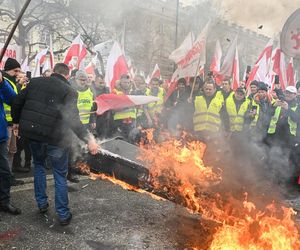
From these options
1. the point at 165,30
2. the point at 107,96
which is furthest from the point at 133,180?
the point at 165,30

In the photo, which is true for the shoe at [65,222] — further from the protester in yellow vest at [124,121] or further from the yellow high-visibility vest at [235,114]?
the yellow high-visibility vest at [235,114]

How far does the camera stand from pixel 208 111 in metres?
6.91

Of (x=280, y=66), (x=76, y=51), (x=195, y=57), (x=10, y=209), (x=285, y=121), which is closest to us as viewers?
(x=10, y=209)

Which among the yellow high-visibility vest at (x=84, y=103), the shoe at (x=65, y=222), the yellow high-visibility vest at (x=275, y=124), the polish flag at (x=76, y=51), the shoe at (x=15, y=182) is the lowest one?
the shoe at (x=15, y=182)

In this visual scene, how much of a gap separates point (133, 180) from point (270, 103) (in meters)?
4.24

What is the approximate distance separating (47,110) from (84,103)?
2.40 metres

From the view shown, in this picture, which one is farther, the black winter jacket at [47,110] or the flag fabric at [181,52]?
the flag fabric at [181,52]

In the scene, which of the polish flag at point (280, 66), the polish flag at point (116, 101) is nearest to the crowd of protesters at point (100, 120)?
the polish flag at point (116, 101)

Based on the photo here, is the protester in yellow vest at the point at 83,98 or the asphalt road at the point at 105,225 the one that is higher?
the protester in yellow vest at the point at 83,98

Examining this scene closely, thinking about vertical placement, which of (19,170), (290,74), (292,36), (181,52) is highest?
(292,36)

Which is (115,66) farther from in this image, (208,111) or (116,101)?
(208,111)

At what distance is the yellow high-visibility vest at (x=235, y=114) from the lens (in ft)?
24.0

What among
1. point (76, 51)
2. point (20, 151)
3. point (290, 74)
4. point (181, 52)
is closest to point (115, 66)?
point (181, 52)

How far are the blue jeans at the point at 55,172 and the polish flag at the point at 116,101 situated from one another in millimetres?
2444
